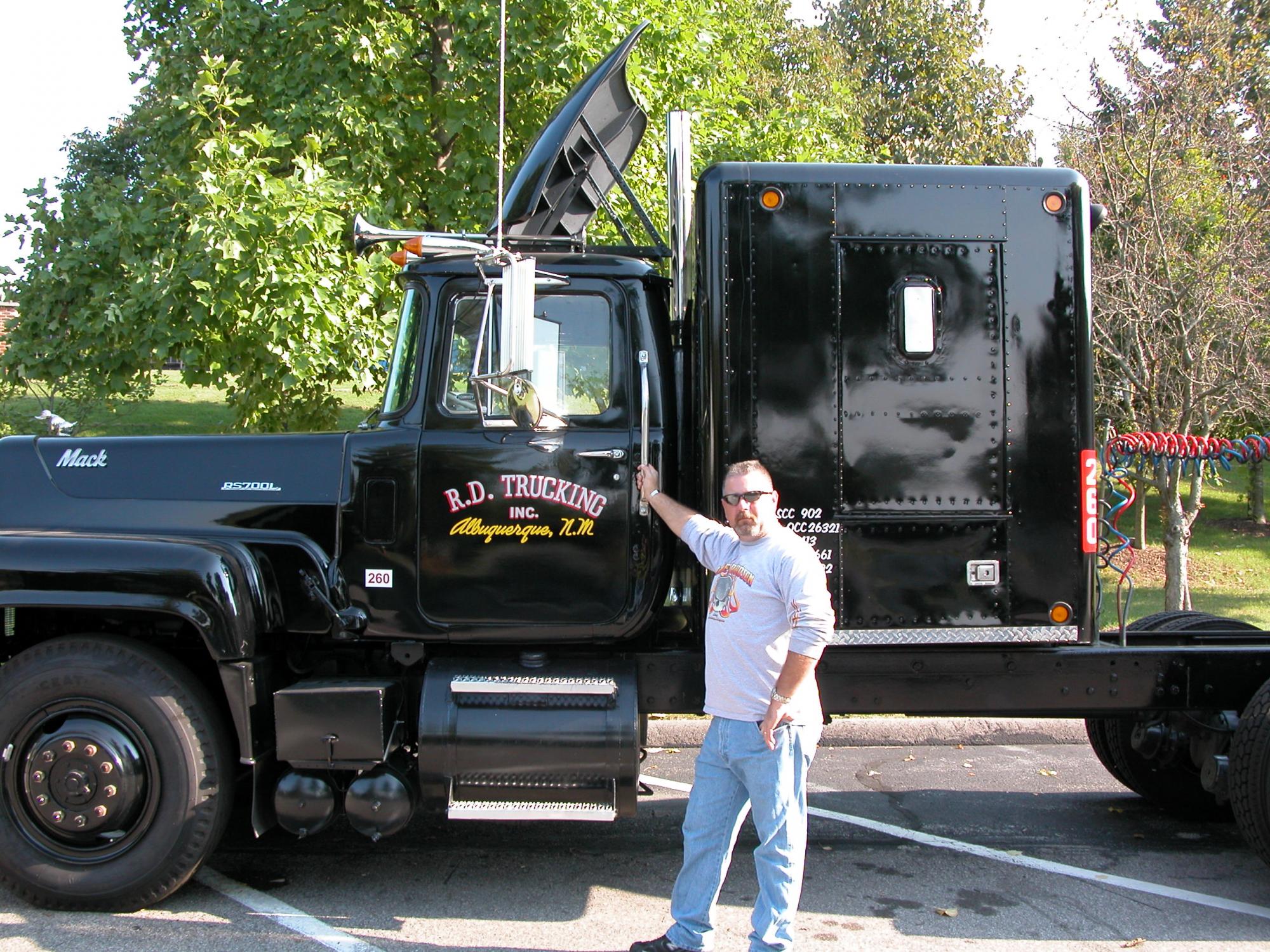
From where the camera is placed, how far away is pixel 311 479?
182 inches

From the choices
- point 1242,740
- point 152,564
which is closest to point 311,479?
point 152,564

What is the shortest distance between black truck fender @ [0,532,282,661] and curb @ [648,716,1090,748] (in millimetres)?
3264

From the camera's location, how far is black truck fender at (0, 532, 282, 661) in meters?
4.21

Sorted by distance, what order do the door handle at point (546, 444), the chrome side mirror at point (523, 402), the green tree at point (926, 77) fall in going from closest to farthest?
1. the chrome side mirror at point (523, 402)
2. the door handle at point (546, 444)
3. the green tree at point (926, 77)

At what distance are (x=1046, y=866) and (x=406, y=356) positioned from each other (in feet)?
11.5

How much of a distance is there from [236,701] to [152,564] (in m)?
0.60

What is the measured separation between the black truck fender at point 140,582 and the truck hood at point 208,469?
1.33 feet

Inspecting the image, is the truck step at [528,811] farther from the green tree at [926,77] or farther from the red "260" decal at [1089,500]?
the green tree at [926,77]

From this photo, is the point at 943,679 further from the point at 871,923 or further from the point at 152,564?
the point at 152,564

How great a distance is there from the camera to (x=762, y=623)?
3699 millimetres

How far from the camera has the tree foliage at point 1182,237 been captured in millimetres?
9602

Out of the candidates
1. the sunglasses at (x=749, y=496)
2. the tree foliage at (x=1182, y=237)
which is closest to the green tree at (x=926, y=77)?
the tree foliage at (x=1182, y=237)

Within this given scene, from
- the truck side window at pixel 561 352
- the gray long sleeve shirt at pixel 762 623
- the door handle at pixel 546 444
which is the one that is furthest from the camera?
the truck side window at pixel 561 352

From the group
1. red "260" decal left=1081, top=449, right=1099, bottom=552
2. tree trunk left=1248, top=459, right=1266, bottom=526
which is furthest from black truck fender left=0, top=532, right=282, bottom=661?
tree trunk left=1248, top=459, right=1266, bottom=526
